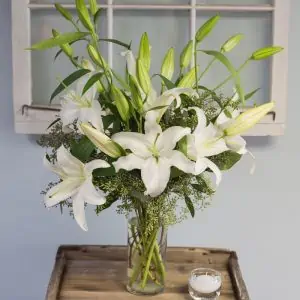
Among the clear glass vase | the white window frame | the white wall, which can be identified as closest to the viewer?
the clear glass vase

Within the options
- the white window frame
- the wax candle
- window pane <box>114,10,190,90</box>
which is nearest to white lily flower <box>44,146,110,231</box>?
the wax candle

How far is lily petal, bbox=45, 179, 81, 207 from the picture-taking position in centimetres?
124

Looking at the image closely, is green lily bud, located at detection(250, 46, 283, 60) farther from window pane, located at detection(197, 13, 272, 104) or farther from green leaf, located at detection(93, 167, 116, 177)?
window pane, located at detection(197, 13, 272, 104)

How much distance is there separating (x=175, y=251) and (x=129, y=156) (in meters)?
0.56

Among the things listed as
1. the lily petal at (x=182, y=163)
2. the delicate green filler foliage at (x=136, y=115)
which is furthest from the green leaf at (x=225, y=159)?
the lily petal at (x=182, y=163)

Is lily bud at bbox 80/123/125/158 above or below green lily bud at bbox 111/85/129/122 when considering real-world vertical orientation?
below

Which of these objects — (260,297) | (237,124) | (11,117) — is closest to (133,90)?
(237,124)

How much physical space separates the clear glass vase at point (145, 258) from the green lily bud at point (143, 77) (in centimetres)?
31

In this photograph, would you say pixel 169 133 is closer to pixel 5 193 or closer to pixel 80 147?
pixel 80 147

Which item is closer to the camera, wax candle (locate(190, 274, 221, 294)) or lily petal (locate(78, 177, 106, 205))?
lily petal (locate(78, 177, 106, 205))

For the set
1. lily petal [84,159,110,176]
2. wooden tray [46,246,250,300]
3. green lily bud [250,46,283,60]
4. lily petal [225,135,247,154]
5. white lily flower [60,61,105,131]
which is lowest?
wooden tray [46,246,250,300]

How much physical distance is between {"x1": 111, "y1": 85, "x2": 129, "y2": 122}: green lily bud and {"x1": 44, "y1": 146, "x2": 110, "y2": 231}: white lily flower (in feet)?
0.37

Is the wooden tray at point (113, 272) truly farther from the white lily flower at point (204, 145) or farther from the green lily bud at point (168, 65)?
the green lily bud at point (168, 65)

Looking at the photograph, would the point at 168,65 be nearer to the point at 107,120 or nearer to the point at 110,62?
the point at 107,120
